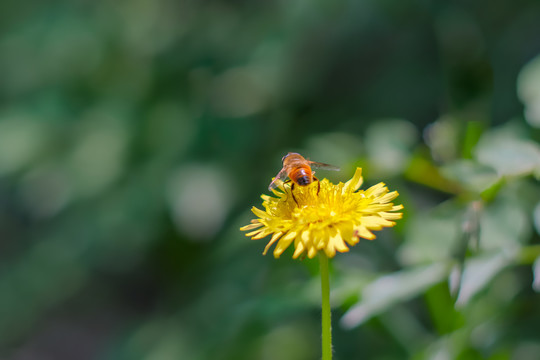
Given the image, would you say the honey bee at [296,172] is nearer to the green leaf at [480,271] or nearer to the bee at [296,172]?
the bee at [296,172]

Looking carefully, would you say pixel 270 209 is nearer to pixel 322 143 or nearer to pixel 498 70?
pixel 322 143

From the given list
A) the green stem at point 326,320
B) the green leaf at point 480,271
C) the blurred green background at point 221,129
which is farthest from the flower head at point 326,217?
the blurred green background at point 221,129

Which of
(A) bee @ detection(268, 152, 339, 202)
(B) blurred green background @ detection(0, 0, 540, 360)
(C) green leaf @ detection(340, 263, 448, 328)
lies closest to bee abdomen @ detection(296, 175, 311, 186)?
(A) bee @ detection(268, 152, 339, 202)

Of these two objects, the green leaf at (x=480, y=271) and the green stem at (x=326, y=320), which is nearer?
the green stem at (x=326, y=320)

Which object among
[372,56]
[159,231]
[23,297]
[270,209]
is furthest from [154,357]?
[372,56]

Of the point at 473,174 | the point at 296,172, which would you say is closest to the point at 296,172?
the point at 296,172

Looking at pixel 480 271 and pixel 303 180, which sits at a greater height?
pixel 303 180

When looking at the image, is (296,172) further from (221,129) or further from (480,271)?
(221,129)
